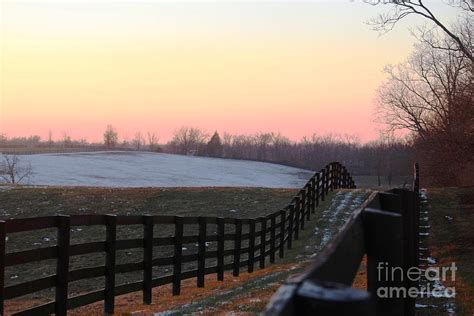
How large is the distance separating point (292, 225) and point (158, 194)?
13.1 meters

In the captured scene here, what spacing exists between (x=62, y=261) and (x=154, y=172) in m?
71.0

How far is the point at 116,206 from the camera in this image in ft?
89.4

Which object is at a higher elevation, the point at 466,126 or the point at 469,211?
the point at 466,126

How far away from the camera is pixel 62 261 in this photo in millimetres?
7082

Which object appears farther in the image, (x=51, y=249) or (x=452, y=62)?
(x=452, y=62)

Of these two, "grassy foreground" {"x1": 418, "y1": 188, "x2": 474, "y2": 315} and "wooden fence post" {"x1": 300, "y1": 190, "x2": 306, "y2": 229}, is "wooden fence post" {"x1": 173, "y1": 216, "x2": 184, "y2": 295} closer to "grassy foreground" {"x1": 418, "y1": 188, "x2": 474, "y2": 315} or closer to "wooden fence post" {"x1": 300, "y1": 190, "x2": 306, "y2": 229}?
"grassy foreground" {"x1": 418, "y1": 188, "x2": 474, "y2": 315}

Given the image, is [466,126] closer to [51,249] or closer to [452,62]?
[452,62]

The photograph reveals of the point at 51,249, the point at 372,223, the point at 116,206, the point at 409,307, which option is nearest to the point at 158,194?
the point at 116,206

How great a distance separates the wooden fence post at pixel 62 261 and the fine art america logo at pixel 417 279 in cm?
410

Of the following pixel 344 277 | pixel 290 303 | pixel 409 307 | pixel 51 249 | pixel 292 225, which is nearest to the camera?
pixel 290 303

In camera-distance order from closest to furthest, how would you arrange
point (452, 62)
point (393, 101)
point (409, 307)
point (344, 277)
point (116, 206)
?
point (344, 277) < point (409, 307) < point (116, 206) < point (452, 62) < point (393, 101)

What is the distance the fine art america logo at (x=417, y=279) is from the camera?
3076mm

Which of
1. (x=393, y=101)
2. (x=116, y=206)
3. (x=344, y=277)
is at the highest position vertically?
(x=393, y=101)

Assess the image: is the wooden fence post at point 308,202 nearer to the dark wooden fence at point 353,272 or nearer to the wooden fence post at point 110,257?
the wooden fence post at point 110,257
